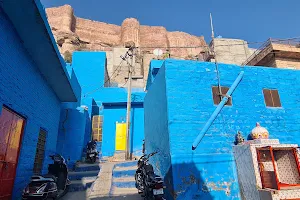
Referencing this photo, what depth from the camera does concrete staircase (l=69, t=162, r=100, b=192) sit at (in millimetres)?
8227

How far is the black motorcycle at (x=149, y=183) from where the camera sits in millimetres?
5531

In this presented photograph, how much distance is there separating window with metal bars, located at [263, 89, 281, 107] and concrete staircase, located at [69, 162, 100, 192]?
766cm

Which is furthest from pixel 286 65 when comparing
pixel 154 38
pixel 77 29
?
pixel 77 29

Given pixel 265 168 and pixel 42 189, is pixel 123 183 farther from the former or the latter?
pixel 265 168

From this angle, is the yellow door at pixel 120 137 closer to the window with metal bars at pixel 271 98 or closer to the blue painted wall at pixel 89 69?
the blue painted wall at pixel 89 69

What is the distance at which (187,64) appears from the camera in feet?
25.7

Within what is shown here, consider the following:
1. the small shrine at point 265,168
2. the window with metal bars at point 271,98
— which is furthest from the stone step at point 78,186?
the window with metal bars at point 271,98

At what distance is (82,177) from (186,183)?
17.5 ft

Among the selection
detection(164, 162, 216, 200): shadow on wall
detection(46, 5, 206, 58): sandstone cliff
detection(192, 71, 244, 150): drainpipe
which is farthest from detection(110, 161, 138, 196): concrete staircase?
detection(46, 5, 206, 58): sandstone cliff

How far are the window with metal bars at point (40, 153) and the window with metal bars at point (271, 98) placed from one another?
28.1ft

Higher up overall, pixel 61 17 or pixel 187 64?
pixel 61 17

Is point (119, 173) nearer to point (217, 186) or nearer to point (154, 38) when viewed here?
point (217, 186)

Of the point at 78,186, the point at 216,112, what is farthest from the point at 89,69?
the point at 216,112

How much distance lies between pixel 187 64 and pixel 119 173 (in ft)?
16.7
